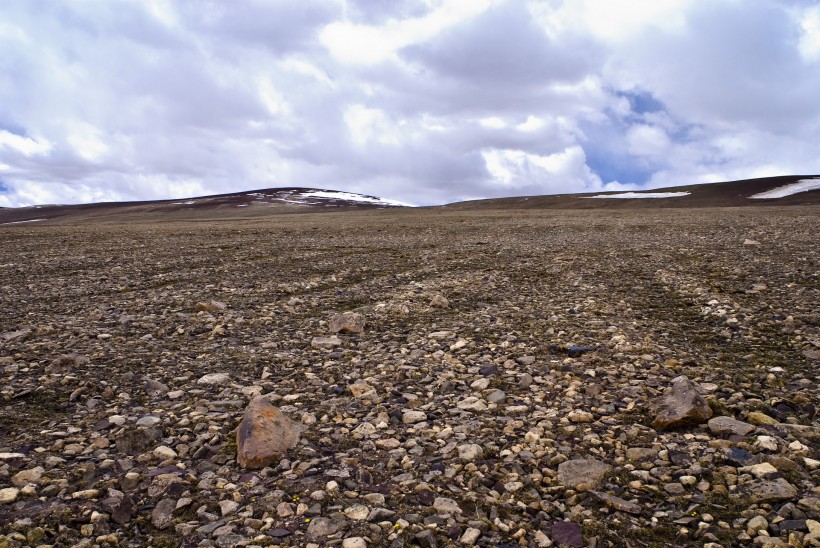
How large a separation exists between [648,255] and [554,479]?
16.2 metres

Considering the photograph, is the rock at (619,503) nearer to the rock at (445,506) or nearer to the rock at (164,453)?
the rock at (445,506)

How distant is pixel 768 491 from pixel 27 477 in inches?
244

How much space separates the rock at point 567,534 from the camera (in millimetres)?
3678

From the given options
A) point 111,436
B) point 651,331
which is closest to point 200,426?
point 111,436

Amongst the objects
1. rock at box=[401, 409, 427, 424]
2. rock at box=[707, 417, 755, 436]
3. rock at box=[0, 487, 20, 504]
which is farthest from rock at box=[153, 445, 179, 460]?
rock at box=[707, 417, 755, 436]

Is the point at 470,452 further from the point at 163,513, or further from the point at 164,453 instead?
the point at 164,453

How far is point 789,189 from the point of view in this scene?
97.8 meters

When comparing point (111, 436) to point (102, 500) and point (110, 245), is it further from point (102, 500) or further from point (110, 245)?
point (110, 245)

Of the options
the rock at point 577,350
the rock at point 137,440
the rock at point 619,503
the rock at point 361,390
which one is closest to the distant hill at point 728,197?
the rock at point 577,350

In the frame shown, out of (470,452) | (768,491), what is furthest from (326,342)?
(768,491)

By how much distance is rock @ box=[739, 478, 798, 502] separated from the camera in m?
3.95

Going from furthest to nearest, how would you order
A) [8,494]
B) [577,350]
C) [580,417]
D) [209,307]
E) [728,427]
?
1. [209,307]
2. [577,350]
3. [580,417]
4. [728,427]
5. [8,494]

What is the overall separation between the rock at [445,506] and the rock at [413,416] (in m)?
1.46

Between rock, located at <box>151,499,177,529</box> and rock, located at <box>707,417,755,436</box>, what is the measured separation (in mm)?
5013
